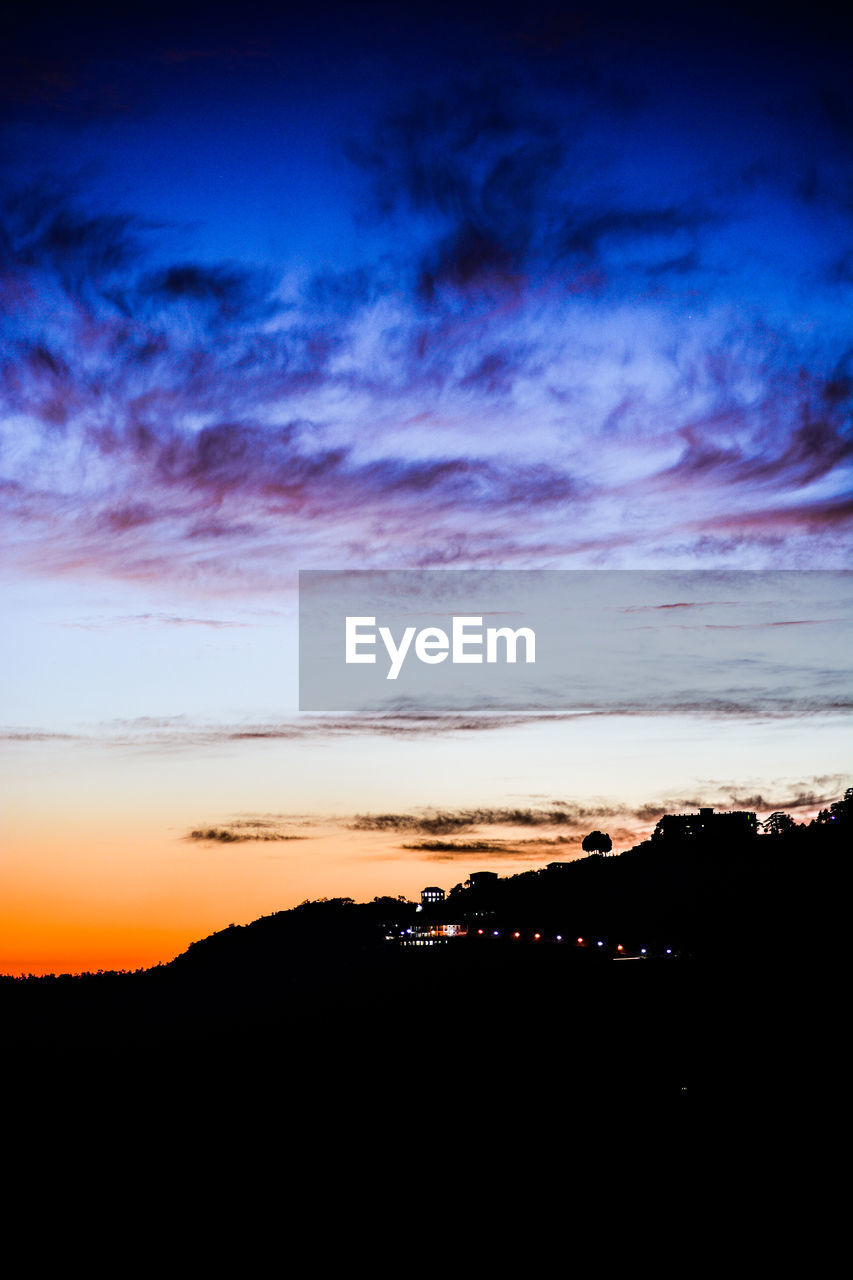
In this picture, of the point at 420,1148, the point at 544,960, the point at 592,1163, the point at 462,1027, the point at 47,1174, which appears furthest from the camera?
the point at 47,1174

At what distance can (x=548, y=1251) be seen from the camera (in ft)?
253

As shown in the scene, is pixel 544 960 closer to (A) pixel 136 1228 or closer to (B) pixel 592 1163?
(A) pixel 136 1228

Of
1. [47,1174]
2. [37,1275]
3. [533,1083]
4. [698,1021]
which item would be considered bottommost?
[47,1174]

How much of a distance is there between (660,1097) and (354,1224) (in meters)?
34.8

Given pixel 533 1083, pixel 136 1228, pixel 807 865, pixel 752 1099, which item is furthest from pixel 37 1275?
pixel 807 865

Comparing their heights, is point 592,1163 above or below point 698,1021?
below

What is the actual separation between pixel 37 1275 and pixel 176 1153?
44.2 metres

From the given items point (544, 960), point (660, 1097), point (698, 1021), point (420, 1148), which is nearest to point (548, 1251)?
point (660, 1097)

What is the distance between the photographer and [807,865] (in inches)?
7470

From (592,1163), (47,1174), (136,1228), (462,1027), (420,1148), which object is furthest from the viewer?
(47,1174)

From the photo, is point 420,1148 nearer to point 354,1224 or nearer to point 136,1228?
point 354,1224

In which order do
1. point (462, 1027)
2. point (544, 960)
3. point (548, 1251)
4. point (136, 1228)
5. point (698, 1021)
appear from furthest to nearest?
point (544, 960) → point (462, 1027) → point (136, 1228) → point (698, 1021) → point (548, 1251)

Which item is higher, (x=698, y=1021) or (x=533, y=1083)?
(x=698, y=1021)

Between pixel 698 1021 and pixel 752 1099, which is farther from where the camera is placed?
pixel 698 1021
